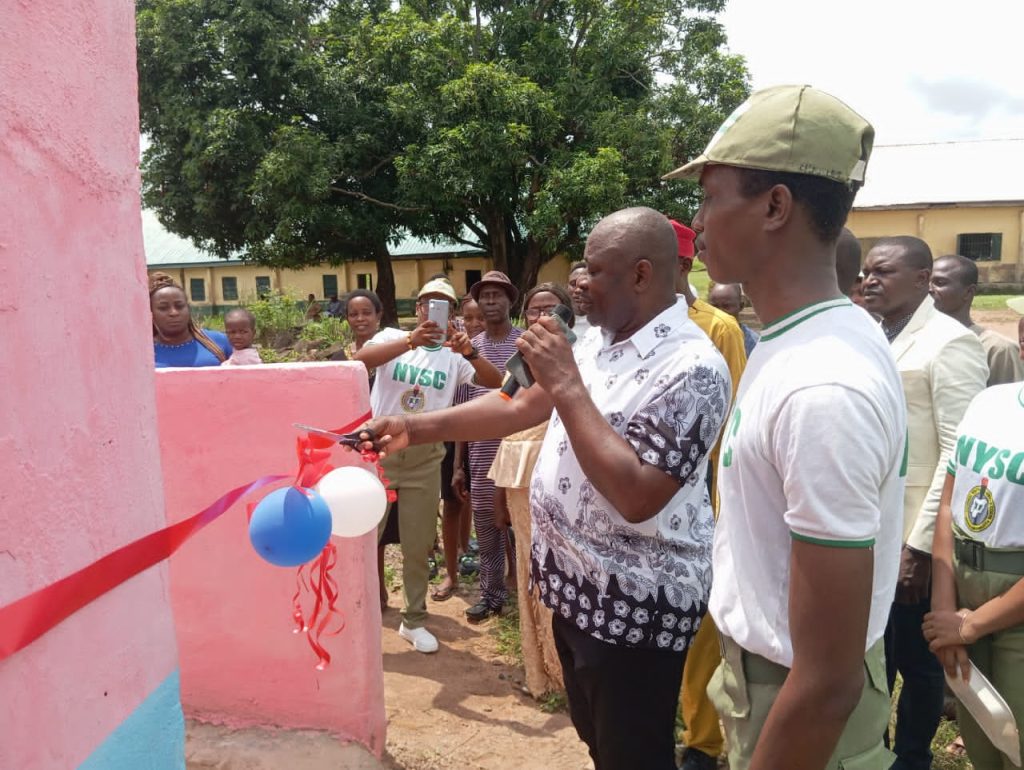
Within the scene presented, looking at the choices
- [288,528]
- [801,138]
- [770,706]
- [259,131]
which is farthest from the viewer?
[259,131]

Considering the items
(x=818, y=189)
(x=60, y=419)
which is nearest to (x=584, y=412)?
(x=818, y=189)

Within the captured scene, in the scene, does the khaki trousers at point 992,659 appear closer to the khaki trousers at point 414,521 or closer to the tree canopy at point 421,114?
the khaki trousers at point 414,521

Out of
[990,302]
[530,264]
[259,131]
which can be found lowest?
[990,302]

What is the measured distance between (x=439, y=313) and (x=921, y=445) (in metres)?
2.13

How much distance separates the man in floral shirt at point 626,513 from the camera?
1.79 meters

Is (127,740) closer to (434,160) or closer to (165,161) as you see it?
(434,160)

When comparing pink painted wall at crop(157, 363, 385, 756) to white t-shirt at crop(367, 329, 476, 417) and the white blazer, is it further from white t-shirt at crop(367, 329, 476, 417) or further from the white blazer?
the white blazer

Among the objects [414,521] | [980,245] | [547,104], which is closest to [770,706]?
[414,521]

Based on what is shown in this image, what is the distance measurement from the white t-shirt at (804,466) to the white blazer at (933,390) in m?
1.60

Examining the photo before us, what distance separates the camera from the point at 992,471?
2.16 m

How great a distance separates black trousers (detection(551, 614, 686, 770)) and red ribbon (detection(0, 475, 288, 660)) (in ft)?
3.45

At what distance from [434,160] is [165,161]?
721 cm

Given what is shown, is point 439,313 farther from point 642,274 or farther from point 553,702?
point 553,702

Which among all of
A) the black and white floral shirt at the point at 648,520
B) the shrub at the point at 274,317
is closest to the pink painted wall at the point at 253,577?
the black and white floral shirt at the point at 648,520
